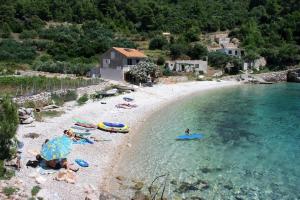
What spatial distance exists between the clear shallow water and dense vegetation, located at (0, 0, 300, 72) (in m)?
33.3

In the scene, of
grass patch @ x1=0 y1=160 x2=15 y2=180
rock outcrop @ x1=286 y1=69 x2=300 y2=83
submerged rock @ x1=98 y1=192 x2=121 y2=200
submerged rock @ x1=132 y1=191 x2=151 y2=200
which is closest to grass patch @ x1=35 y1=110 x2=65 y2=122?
grass patch @ x1=0 y1=160 x2=15 y2=180

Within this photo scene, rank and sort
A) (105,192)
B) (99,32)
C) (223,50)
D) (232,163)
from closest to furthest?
(105,192) < (232,163) < (223,50) < (99,32)

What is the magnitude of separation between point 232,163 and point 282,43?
281 feet

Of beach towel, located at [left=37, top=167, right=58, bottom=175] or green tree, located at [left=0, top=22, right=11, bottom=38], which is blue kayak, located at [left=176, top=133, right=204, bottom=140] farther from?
green tree, located at [left=0, top=22, right=11, bottom=38]

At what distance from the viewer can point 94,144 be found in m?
27.6

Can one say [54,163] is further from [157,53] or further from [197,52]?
[197,52]

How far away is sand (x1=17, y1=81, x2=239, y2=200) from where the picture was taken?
1898 cm

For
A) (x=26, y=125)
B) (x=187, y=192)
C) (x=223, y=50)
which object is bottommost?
(x=187, y=192)

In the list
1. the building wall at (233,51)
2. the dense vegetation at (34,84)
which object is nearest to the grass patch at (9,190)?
the dense vegetation at (34,84)

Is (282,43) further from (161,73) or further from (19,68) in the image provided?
(19,68)

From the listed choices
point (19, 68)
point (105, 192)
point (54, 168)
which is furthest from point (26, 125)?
point (19, 68)

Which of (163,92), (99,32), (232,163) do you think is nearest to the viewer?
(232,163)

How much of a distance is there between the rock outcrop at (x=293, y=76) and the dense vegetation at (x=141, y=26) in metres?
6.41

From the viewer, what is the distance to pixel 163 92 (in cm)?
5706
